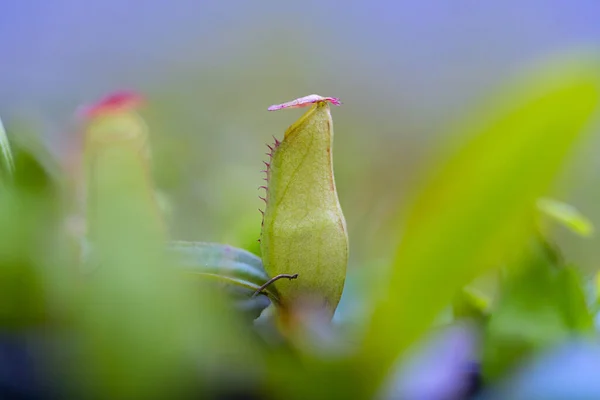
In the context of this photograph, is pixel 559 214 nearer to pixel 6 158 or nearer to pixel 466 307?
pixel 466 307

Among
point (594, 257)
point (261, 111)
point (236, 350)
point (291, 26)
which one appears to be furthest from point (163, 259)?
point (291, 26)

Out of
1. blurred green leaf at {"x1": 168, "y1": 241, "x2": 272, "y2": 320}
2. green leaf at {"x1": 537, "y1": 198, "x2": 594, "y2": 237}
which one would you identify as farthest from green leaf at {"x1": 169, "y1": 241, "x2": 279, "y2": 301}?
green leaf at {"x1": 537, "y1": 198, "x2": 594, "y2": 237}

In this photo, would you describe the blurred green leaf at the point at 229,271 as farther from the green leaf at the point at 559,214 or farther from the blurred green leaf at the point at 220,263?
the green leaf at the point at 559,214

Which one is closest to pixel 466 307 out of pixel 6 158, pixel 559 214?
pixel 559 214

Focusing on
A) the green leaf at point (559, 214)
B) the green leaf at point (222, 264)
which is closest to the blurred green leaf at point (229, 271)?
the green leaf at point (222, 264)

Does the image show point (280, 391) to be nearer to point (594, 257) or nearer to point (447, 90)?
point (594, 257)
